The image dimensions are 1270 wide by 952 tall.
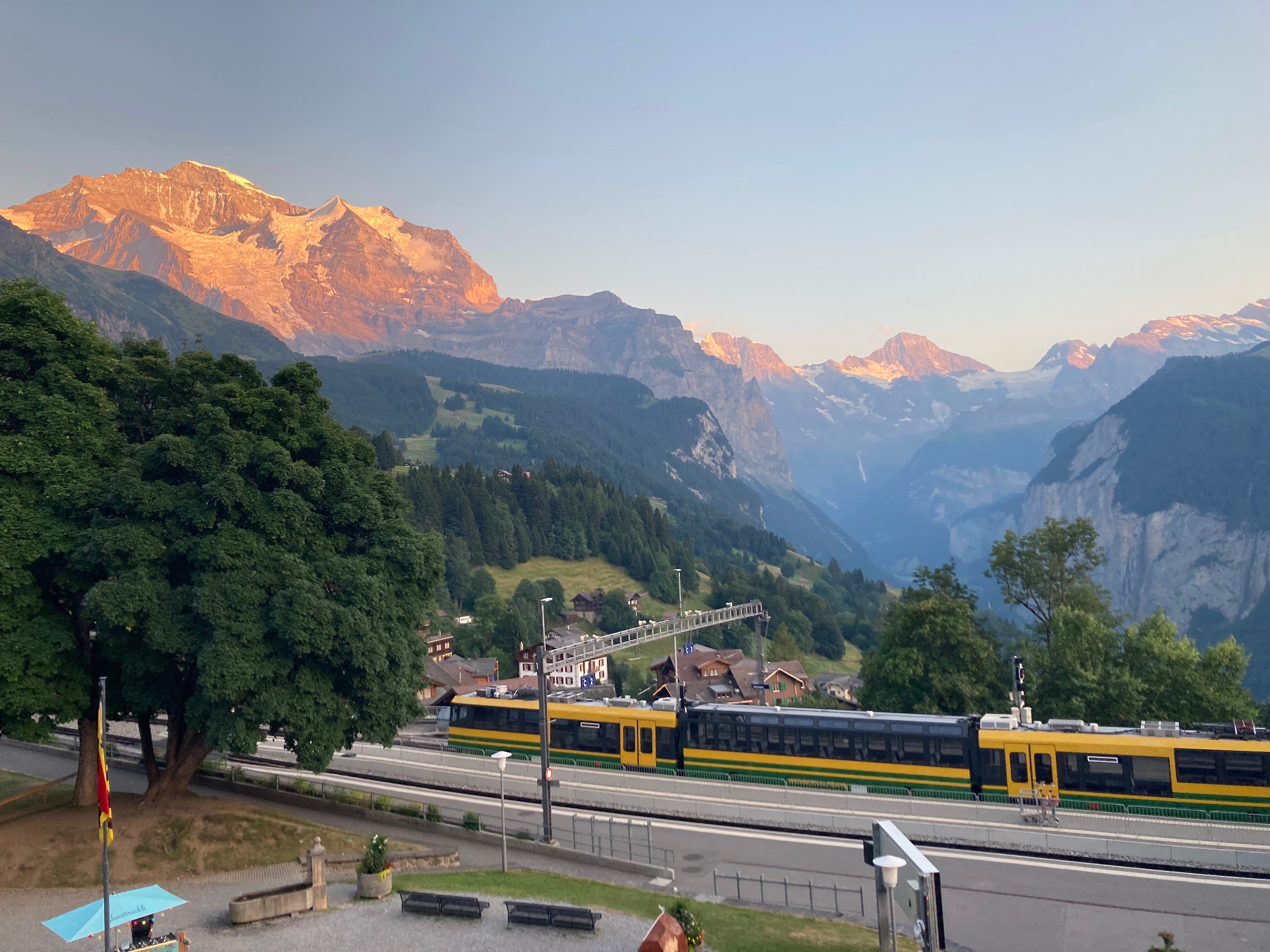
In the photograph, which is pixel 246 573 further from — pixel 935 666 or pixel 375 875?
pixel 935 666

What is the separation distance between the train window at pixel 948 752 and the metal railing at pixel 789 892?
10.9 m

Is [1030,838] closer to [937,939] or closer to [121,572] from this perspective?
[937,939]

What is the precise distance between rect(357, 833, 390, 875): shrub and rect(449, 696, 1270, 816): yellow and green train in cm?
2059

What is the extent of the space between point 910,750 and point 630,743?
1416 cm

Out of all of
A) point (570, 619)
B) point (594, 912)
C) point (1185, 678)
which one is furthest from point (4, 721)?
point (570, 619)

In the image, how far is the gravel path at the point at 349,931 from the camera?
2214cm

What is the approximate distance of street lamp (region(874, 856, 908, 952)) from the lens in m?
20.4

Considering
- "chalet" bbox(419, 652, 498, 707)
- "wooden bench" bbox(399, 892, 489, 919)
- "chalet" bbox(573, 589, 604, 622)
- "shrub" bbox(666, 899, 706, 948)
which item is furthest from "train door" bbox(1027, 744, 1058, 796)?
"chalet" bbox(573, 589, 604, 622)

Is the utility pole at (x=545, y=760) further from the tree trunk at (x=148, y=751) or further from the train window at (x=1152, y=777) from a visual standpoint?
the train window at (x=1152, y=777)

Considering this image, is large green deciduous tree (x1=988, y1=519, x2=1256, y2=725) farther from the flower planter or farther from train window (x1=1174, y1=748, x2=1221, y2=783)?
the flower planter

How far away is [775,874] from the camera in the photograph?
3058 cm

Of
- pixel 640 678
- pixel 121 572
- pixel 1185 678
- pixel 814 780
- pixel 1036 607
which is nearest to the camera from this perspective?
pixel 121 572

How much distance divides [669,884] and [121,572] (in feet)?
68.4

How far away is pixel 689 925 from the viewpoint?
20.7 metres
